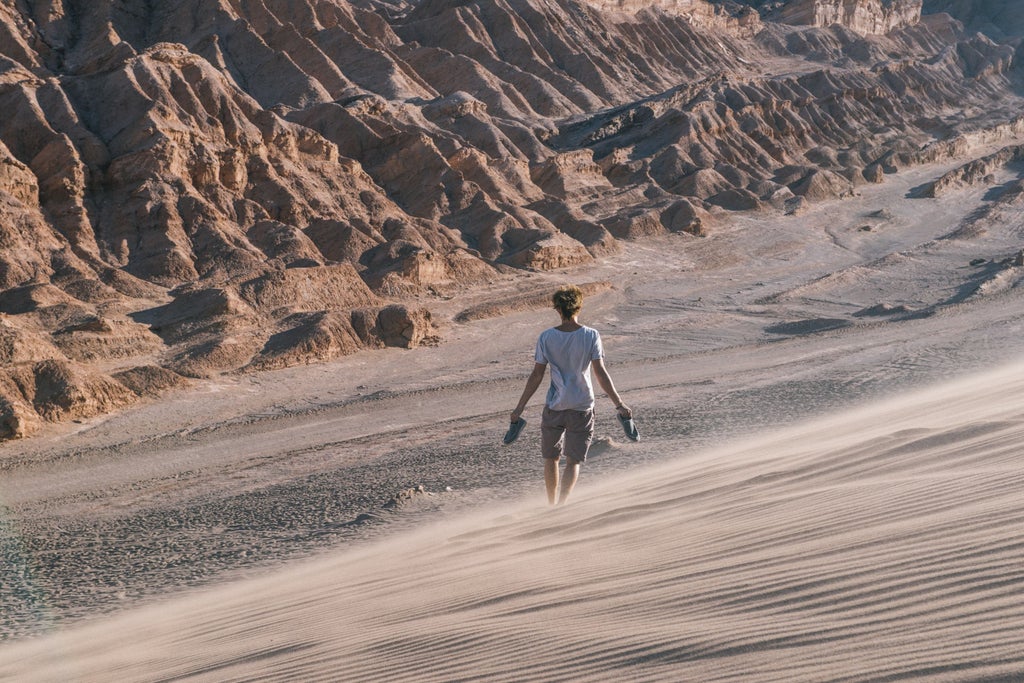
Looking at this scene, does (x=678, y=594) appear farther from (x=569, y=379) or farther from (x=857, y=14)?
(x=857, y=14)

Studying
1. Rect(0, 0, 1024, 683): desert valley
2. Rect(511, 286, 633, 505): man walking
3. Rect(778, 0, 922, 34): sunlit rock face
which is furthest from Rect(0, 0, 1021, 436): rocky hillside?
Rect(778, 0, 922, 34): sunlit rock face

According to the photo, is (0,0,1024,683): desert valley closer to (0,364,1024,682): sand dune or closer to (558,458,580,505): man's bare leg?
(0,364,1024,682): sand dune

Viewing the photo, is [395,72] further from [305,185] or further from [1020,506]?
[1020,506]

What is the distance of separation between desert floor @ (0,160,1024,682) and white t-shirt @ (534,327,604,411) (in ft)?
2.34

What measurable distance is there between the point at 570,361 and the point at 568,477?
1083 mm

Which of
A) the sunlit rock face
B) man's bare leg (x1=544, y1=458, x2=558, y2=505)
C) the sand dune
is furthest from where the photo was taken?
the sunlit rock face

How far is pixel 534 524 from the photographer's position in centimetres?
633

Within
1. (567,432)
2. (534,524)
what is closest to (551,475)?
(567,432)

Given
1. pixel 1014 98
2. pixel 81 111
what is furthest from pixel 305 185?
pixel 1014 98

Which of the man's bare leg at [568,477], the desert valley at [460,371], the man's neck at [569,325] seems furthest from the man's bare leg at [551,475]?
the man's neck at [569,325]

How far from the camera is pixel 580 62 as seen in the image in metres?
60.7

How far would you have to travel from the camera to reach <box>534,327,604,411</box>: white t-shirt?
20.6 feet

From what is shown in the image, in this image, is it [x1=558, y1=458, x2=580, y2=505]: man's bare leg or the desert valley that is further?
[x1=558, y1=458, x2=580, y2=505]: man's bare leg

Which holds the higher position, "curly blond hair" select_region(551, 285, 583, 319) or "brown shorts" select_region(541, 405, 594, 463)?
"curly blond hair" select_region(551, 285, 583, 319)
